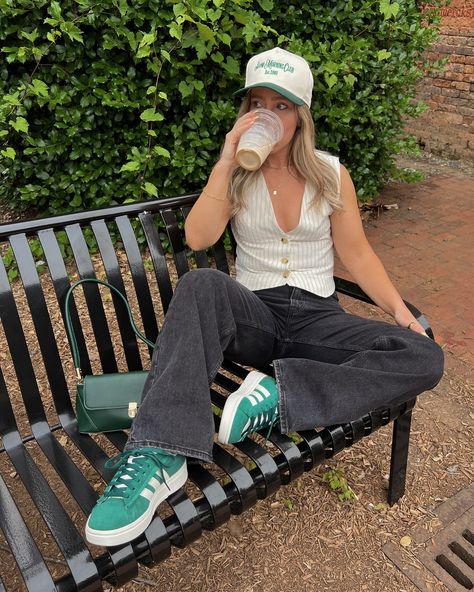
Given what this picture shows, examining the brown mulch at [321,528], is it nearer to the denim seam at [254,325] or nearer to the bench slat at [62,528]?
the bench slat at [62,528]

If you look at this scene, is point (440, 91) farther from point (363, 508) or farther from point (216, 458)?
point (216, 458)

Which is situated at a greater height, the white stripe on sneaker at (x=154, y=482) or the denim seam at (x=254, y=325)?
the denim seam at (x=254, y=325)

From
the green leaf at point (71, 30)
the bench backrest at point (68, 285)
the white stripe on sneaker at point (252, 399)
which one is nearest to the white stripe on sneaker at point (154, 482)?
the white stripe on sneaker at point (252, 399)

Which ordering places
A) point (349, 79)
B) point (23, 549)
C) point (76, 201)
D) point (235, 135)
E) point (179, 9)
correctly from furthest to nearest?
point (76, 201) → point (349, 79) → point (179, 9) → point (235, 135) → point (23, 549)

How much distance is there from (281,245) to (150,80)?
164cm

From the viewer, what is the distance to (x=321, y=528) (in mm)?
2191

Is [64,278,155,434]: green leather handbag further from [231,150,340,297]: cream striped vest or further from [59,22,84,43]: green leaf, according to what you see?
[59,22,84,43]: green leaf

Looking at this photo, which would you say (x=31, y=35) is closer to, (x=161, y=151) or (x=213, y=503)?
(x=161, y=151)

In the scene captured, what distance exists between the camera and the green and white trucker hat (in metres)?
2.00

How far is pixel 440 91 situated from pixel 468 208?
7.68 ft

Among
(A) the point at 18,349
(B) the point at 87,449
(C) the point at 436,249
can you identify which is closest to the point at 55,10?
(A) the point at 18,349

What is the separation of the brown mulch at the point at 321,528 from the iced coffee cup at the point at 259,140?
139 centimetres

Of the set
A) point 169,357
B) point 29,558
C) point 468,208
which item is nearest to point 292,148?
point 169,357

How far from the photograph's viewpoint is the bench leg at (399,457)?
86.6 inches
